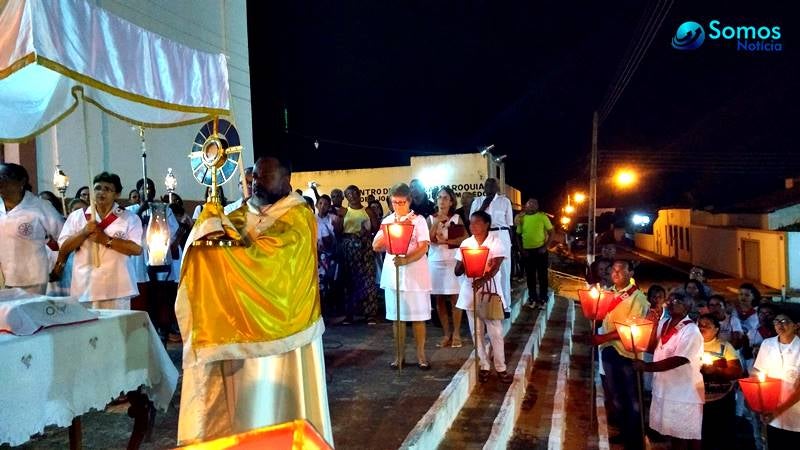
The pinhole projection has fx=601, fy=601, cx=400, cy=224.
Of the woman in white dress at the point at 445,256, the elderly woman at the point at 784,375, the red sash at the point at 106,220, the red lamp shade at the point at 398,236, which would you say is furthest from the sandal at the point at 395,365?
the elderly woman at the point at 784,375

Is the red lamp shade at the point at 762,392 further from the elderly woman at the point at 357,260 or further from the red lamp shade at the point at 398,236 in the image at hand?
the elderly woman at the point at 357,260

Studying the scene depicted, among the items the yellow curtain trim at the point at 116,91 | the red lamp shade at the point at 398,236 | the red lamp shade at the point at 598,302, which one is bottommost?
the red lamp shade at the point at 598,302

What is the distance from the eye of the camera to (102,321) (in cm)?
363

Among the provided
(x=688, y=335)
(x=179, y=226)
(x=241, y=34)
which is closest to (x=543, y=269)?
(x=688, y=335)

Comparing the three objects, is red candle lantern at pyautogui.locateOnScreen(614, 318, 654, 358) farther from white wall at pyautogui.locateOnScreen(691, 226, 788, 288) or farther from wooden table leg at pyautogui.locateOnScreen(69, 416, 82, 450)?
white wall at pyautogui.locateOnScreen(691, 226, 788, 288)

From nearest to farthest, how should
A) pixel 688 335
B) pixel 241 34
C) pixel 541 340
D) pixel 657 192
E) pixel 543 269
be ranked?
pixel 688 335 → pixel 541 340 → pixel 543 269 → pixel 241 34 → pixel 657 192

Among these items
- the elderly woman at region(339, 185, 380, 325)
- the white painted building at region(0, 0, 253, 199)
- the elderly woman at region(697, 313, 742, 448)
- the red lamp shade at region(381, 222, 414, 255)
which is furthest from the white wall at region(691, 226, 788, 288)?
the red lamp shade at region(381, 222, 414, 255)

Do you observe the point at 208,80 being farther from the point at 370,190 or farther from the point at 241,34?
the point at 370,190

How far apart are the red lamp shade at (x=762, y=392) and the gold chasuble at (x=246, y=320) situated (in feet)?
15.6

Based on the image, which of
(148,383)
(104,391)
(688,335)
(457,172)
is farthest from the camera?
(457,172)

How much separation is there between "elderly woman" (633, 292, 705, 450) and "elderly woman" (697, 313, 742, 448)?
1.13m

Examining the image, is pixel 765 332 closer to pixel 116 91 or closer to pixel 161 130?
pixel 116 91

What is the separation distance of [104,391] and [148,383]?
0.43 meters

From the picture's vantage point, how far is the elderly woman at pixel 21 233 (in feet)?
15.4
